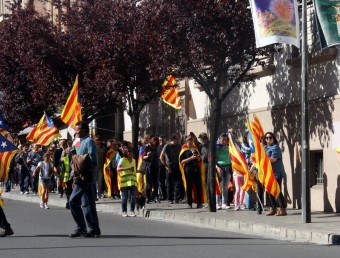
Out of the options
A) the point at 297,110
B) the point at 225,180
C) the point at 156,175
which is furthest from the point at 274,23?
the point at 156,175

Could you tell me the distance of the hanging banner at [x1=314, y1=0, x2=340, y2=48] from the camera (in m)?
16.8

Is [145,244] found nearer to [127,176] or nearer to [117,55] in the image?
[127,176]

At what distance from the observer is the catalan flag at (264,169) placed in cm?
1978

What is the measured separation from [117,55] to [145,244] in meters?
11.9

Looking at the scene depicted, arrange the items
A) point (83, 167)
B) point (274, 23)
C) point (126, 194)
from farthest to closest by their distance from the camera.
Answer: point (126, 194) < point (274, 23) < point (83, 167)

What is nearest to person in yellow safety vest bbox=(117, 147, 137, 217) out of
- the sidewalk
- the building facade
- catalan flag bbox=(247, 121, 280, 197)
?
the sidewalk

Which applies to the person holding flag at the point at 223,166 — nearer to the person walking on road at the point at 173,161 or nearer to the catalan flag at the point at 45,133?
the person walking on road at the point at 173,161

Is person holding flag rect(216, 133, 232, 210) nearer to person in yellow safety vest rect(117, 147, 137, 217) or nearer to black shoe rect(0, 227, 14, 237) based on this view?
person in yellow safety vest rect(117, 147, 137, 217)

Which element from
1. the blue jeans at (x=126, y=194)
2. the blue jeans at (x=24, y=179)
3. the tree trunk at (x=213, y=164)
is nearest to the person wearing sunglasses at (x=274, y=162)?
the tree trunk at (x=213, y=164)

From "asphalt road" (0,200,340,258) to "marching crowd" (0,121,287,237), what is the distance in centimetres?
61

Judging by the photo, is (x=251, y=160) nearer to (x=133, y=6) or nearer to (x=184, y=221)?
(x=184, y=221)

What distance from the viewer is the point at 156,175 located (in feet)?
83.6

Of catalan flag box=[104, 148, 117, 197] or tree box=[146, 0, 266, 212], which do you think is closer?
tree box=[146, 0, 266, 212]

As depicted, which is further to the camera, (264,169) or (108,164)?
(108,164)
